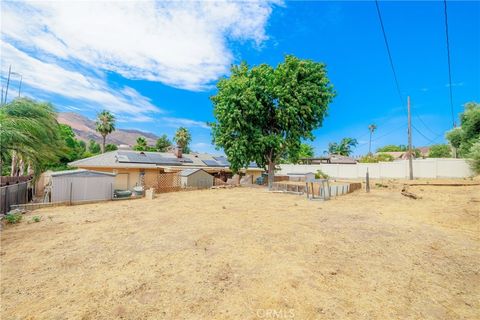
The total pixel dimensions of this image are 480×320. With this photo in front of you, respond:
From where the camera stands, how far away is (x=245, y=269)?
4332 mm

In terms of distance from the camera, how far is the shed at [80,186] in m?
12.8

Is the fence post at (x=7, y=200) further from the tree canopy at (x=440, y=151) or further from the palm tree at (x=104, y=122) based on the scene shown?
the tree canopy at (x=440, y=151)

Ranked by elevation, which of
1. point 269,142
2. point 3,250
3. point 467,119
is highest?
point 467,119

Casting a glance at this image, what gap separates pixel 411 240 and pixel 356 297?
12.3 ft

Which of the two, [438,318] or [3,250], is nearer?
[438,318]

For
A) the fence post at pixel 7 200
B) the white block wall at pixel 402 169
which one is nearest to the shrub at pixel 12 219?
the fence post at pixel 7 200

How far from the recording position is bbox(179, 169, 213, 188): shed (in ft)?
70.7

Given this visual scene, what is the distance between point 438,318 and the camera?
293 cm

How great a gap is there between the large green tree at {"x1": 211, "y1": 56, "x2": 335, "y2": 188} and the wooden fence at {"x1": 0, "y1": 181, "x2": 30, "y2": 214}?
46.4 ft

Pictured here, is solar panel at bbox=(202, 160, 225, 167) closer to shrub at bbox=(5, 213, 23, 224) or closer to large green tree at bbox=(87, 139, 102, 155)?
shrub at bbox=(5, 213, 23, 224)

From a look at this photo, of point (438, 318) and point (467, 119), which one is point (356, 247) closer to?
point (438, 318)

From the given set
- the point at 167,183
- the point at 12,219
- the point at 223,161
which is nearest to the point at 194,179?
the point at 167,183

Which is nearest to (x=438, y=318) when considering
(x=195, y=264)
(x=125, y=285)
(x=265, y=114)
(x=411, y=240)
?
(x=411, y=240)

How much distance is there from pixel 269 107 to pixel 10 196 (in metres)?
19.1
